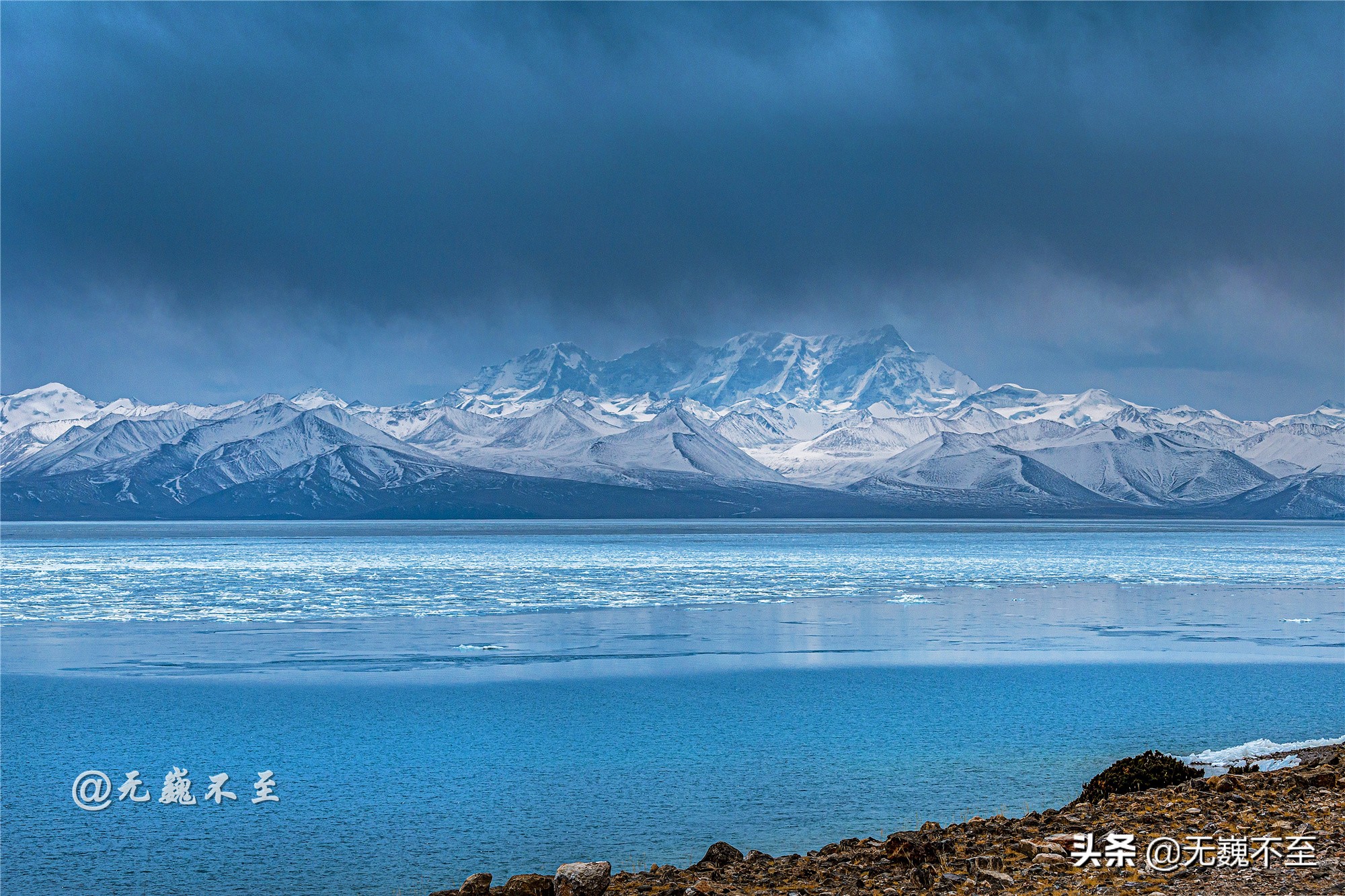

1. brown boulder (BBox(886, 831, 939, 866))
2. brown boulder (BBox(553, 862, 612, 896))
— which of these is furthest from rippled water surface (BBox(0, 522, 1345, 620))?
brown boulder (BBox(886, 831, 939, 866))

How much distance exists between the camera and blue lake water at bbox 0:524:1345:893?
11.3 meters

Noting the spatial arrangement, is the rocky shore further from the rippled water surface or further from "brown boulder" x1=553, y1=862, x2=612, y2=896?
the rippled water surface

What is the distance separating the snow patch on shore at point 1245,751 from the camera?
13789 millimetres

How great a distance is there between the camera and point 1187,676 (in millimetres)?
21297

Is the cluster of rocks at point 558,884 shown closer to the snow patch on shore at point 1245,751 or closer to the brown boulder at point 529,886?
the brown boulder at point 529,886

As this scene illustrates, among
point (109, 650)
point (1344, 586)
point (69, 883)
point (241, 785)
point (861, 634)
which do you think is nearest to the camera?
point (69, 883)

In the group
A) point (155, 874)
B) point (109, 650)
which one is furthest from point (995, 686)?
point (109, 650)

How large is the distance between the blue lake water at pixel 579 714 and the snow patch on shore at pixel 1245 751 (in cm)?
54

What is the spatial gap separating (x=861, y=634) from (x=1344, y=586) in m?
26.6

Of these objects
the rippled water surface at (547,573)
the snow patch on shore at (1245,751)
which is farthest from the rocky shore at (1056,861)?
the rippled water surface at (547,573)

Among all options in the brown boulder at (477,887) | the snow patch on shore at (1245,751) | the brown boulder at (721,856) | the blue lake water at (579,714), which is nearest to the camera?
the brown boulder at (477,887)

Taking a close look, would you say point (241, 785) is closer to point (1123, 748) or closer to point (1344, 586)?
point (1123, 748)

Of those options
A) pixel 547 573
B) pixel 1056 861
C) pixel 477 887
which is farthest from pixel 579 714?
pixel 547 573

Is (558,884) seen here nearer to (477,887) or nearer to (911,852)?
(477,887)
